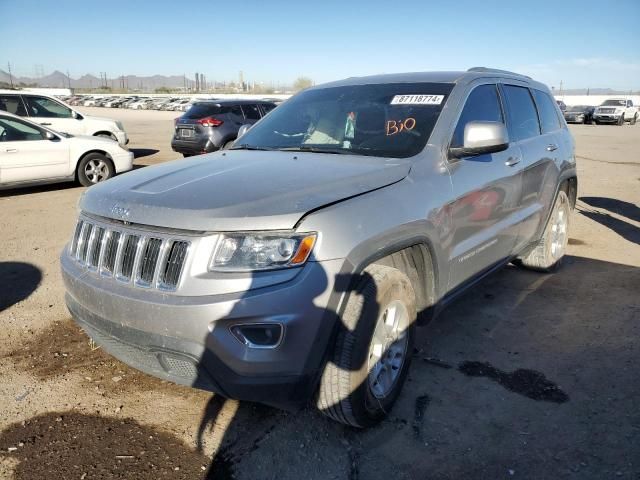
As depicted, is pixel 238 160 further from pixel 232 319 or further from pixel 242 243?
pixel 232 319

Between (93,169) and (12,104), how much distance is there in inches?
129

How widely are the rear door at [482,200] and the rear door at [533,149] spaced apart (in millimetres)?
172

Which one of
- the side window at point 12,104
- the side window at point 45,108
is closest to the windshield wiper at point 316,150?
the side window at point 12,104

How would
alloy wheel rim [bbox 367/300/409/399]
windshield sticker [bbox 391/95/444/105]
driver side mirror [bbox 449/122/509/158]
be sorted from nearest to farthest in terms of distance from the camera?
1. alloy wheel rim [bbox 367/300/409/399]
2. driver side mirror [bbox 449/122/509/158]
3. windshield sticker [bbox 391/95/444/105]

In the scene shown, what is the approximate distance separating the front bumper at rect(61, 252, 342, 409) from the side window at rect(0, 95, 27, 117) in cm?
1125

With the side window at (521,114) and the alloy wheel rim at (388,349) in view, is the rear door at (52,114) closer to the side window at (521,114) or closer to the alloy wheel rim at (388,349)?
the side window at (521,114)

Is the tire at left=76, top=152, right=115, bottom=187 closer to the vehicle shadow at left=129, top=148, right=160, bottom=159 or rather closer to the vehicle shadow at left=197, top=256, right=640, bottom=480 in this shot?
the vehicle shadow at left=129, top=148, right=160, bottom=159

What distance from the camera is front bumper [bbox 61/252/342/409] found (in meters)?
2.19

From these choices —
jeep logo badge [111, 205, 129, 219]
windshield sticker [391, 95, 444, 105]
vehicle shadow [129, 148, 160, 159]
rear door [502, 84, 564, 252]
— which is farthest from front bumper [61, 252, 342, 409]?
vehicle shadow [129, 148, 160, 159]

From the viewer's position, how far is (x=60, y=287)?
4809mm

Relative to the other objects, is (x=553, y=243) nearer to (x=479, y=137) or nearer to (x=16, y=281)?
(x=479, y=137)

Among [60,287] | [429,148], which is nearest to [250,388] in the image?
[429,148]

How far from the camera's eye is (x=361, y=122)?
3566 millimetres

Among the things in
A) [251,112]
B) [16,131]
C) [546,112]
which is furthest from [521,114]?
[251,112]
